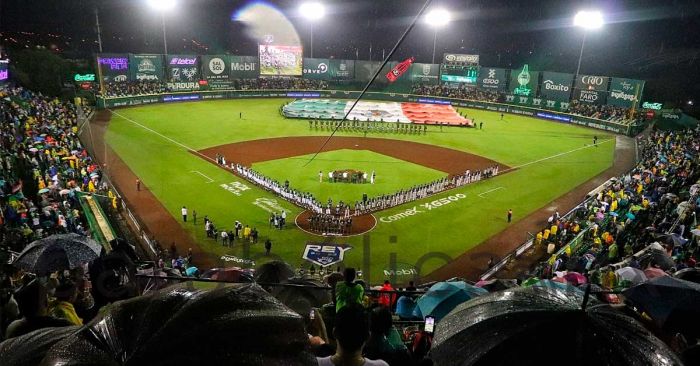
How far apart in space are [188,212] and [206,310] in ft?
79.1

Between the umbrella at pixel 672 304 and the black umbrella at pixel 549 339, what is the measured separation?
10.4ft

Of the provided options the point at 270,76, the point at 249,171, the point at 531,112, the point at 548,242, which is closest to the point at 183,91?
the point at 270,76

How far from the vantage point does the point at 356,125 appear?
162 feet

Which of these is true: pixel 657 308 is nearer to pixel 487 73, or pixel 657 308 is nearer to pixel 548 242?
pixel 548 242

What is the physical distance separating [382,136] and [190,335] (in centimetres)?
4458

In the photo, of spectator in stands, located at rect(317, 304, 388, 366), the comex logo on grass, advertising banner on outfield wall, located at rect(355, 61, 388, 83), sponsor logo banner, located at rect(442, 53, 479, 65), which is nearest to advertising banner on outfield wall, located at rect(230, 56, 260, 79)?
advertising banner on outfield wall, located at rect(355, 61, 388, 83)

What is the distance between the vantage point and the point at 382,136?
4625cm

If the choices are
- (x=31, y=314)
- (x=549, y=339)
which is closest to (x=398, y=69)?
(x=31, y=314)

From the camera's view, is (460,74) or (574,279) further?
(460,74)

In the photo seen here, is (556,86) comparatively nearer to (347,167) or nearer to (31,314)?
(347,167)

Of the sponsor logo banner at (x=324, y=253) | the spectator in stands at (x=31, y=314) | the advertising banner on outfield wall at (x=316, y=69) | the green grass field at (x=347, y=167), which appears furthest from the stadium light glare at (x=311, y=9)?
the spectator in stands at (x=31, y=314)

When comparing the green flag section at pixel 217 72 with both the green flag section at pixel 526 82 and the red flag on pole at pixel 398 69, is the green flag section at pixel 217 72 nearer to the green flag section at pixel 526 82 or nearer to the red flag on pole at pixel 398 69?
the red flag on pole at pixel 398 69

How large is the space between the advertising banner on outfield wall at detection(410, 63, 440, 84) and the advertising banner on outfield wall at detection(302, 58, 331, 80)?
1344cm

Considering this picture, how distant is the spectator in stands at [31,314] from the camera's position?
4430 millimetres
